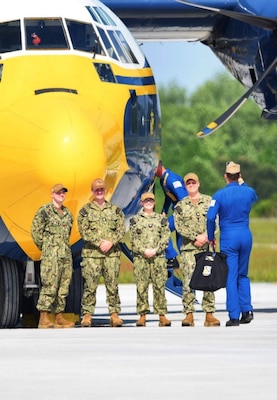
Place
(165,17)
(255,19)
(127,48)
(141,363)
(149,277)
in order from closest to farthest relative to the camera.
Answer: (141,363) < (149,277) < (127,48) < (255,19) < (165,17)

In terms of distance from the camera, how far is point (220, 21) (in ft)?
66.7

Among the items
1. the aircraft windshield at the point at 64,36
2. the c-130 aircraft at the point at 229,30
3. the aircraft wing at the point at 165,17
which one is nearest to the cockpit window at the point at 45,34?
the aircraft windshield at the point at 64,36

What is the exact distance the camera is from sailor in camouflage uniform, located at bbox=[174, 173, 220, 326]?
14117 millimetres

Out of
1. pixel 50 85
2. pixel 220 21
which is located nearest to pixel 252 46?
pixel 220 21

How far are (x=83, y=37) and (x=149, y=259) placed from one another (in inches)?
89.9

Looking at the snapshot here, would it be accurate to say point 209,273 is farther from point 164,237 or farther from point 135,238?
point 135,238

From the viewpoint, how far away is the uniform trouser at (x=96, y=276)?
13.8 m

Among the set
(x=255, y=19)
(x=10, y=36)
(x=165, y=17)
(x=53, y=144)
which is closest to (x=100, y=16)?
(x=10, y=36)

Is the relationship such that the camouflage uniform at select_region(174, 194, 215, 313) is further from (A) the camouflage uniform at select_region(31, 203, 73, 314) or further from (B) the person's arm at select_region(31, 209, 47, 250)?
(B) the person's arm at select_region(31, 209, 47, 250)

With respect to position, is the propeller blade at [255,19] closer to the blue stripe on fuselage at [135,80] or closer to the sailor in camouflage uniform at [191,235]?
the blue stripe on fuselage at [135,80]

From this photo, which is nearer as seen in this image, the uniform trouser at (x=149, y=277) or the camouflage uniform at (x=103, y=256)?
the camouflage uniform at (x=103, y=256)

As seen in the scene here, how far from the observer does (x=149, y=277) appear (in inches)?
553

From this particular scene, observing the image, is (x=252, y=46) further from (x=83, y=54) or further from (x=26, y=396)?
(x=26, y=396)

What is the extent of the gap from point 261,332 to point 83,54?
315 centimetres
